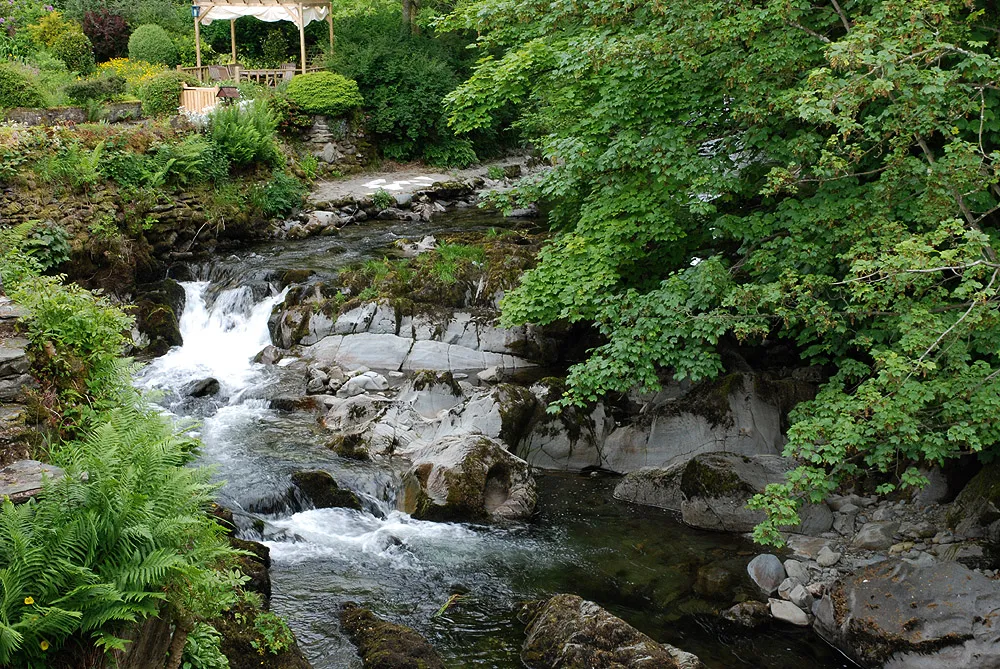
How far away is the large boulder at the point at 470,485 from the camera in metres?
11.1

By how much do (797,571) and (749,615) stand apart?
3.60ft

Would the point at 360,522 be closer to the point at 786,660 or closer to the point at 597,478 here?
the point at 597,478

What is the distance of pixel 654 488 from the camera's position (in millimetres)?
11781

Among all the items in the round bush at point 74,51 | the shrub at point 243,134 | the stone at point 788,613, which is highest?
the round bush at point 74,51

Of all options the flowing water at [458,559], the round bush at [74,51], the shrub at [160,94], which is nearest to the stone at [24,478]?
the flowing water at [458,559]

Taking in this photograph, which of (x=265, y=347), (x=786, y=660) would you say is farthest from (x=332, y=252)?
(x=786, y=660)

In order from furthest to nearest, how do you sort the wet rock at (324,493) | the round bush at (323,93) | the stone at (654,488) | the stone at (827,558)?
the round bush at (323,93)
the stone at (654,488)
the wet rock at (324,493)
the stone at (827,558)

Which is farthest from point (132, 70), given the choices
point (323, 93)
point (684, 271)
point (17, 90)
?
point (684, 271)

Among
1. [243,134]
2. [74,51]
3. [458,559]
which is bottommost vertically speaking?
[458,559]

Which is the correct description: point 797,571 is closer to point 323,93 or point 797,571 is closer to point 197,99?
point 197,99

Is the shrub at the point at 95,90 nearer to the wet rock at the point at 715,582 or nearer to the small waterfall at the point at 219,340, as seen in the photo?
the small waterfall at the point at 219,340

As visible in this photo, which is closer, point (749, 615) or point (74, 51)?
point (749, 615)

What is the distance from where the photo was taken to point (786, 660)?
8.41 metres

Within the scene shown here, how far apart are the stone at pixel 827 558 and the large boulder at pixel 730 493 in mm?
725
